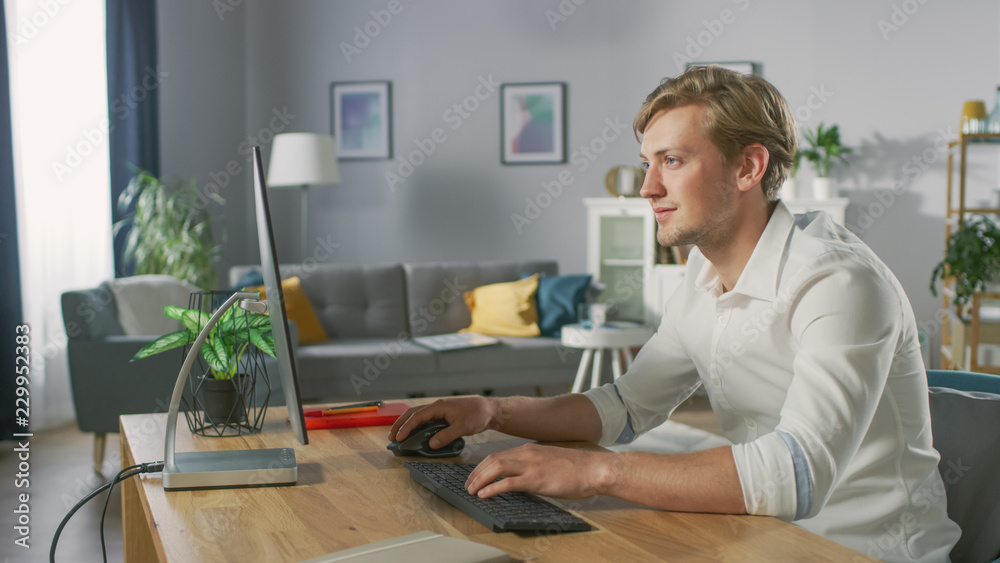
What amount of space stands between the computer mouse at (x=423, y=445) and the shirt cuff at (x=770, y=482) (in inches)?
18.2

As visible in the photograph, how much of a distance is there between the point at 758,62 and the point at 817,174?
828mm

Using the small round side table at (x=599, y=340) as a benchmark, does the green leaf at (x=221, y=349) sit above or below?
above

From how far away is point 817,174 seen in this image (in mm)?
5262

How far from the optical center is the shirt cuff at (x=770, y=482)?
0.98m

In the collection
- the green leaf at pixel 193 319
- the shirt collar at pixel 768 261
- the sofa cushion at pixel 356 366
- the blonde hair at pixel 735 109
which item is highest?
the blonde hair at pixel 735 109

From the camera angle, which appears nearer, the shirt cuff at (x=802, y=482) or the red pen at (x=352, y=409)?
the shirt cuff at (x=802, y=482)

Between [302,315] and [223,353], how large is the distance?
2.98m

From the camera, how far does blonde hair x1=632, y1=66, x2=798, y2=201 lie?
125cm

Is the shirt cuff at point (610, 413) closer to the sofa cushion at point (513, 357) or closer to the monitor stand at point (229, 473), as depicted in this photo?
the monitor stand at point (229, 473)

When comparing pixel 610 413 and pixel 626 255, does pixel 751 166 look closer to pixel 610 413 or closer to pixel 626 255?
pixel 610 413

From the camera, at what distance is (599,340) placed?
4266mm

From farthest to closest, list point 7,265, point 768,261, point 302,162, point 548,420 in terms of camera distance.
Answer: point 302,162 < point 7,265 < point 548,420 < point 768,261

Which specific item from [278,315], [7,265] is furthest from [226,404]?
[7,265]

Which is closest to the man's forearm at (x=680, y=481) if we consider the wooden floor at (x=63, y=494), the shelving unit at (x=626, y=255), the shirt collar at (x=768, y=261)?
the shirt collar at (x=768, y=261)
